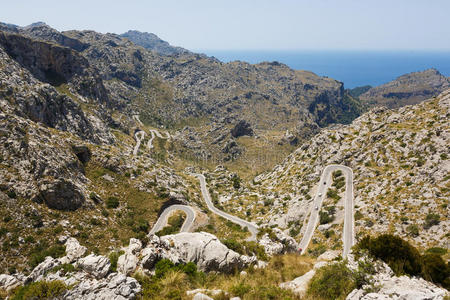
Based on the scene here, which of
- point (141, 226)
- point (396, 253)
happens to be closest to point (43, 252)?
point (141, 226)

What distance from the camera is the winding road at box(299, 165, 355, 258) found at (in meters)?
51.3

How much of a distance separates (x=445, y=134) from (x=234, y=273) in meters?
72.6

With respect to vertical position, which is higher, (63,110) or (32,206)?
(63,110)

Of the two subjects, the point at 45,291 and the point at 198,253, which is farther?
the point at 198,253

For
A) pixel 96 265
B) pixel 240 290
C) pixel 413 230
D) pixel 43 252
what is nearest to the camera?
pixel 240 290

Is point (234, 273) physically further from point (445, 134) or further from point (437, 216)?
point (445, 134)

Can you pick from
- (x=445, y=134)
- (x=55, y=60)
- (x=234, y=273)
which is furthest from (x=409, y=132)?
(x=55, y=60)

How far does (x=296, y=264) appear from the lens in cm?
2531

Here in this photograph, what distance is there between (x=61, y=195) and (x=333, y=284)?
55.0m

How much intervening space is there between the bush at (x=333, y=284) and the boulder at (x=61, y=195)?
52.7 meters

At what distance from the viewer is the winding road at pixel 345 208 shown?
5132 cm

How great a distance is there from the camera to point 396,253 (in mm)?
18453

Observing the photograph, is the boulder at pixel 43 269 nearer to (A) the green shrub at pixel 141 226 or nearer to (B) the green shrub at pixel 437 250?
(A) the green shrub at pixel 141 226

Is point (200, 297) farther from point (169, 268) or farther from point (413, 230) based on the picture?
point (413, 230)
